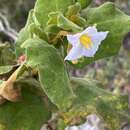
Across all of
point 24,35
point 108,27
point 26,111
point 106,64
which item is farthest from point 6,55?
point 106,64

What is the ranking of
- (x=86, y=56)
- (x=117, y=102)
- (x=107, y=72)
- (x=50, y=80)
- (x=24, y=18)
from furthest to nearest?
(x=24, y=18)
(x=107, y=72)
(x=117, y=102)
(x=86, y=56)
(x=50, y=80)

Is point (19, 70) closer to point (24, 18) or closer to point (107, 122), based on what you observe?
point (107, 122)

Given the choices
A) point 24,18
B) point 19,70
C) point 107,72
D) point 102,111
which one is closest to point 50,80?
point 19,70

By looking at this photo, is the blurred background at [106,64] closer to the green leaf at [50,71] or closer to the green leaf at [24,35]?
the green leaf at [24,35]

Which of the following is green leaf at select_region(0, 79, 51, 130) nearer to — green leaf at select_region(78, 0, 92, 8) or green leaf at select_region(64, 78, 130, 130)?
green leaf at select_region(64, 78, 130, 130)

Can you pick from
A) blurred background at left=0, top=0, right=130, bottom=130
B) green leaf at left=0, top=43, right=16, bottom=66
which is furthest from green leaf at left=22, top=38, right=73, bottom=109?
blurred background at left=0, top=0, right=130, bottom=130

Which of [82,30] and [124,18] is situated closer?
[82,30]

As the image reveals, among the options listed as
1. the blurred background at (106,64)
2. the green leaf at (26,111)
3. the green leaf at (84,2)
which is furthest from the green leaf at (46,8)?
the blurred background at (106,64)
